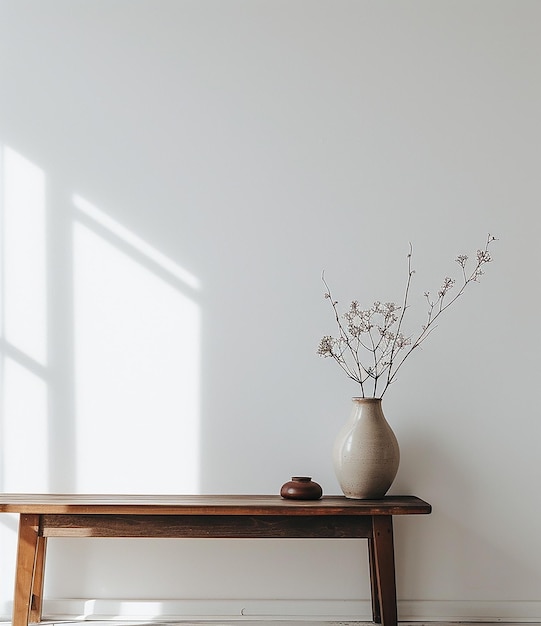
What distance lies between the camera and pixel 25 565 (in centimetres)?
259

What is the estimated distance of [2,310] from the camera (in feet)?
9.68

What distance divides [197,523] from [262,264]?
0.94m

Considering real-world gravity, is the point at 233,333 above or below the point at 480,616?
above

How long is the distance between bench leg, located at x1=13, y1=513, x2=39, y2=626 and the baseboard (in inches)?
11.6

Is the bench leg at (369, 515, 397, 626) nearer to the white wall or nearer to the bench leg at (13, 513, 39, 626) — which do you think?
the white wall

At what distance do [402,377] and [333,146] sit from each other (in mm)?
878

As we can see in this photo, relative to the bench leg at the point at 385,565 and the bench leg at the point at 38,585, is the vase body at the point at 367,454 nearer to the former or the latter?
the bench leg at the point at 385,565

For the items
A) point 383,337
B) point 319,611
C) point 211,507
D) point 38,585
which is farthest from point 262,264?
point 38,585

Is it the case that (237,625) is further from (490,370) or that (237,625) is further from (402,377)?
(490,370)

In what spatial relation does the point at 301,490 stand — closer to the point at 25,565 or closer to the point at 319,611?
the point at 319,611

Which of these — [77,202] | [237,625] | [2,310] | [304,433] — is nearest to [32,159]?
[77,202]

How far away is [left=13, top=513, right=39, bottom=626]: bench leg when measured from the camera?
2582 mm

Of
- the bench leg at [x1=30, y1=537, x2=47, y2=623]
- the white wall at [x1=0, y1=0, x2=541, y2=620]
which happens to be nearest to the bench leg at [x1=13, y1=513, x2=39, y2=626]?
the bench leg at [x1=30, y1=537, x2=47, y2=623]

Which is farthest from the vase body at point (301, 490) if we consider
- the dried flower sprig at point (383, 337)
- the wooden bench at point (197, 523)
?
the dried flower sprig at point (383, 337)
